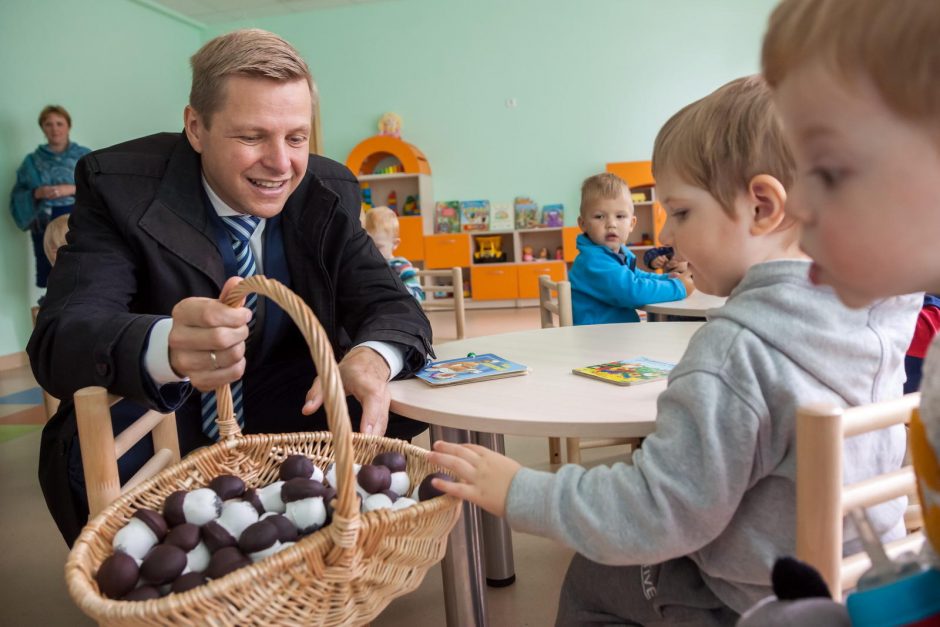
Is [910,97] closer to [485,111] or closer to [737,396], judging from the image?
[737,396]

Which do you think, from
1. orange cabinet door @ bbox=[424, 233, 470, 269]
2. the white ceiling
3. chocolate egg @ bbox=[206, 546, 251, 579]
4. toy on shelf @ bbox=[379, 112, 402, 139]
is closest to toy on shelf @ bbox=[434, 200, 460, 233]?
orange cabinet door @ bbox=[424, 233, 470, 269]

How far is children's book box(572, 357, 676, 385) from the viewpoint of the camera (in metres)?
1.18

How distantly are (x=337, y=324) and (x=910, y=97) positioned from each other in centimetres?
143

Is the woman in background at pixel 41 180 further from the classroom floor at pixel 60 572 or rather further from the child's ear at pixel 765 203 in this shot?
the child's ear at pixel 765 203

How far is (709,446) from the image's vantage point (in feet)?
2.43

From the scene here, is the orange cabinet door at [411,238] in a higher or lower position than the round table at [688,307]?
higher

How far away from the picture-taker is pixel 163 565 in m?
0.76

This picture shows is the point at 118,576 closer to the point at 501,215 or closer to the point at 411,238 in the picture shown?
the point at 411,238

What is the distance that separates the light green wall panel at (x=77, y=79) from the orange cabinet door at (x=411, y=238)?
108 inches

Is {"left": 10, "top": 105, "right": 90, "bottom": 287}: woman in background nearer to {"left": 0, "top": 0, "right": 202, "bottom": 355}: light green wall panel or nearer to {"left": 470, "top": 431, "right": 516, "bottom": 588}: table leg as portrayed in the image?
{"left": 0, "top": 0, "right": 202, "bottom": 355}: light green wall panel

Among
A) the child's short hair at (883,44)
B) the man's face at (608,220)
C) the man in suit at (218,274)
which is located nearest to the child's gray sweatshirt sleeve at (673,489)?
the child's short hair at (883,44)

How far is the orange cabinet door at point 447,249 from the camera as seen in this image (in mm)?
7719

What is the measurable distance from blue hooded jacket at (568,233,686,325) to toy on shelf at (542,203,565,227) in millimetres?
4846

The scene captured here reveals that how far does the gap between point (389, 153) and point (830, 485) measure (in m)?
7.57
